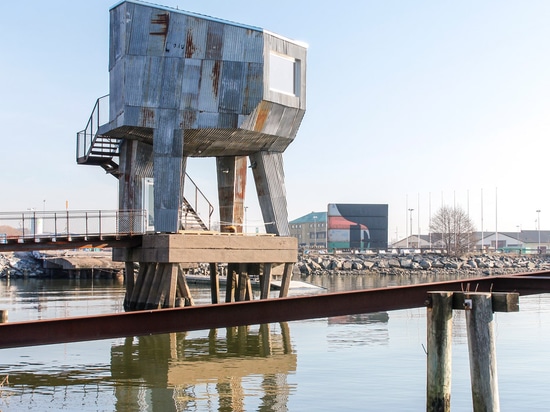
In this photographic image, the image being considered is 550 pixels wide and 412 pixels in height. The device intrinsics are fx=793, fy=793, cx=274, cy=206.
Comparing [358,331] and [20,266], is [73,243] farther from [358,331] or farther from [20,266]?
[20,266]

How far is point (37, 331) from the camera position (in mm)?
11883

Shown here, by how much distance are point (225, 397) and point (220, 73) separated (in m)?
20.1

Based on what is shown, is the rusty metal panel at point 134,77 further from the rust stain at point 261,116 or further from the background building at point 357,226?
the background building at point 357,226

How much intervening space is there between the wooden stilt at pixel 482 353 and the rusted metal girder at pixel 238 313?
52.3 inches

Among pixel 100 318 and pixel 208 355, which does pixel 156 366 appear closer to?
pixel 208 355

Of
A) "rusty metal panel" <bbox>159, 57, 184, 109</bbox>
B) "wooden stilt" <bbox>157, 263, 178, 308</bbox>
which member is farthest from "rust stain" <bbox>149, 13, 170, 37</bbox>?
"wooden stilt" <bbox>157, 263, 178, 308</bbox>

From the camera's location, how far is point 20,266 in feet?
263

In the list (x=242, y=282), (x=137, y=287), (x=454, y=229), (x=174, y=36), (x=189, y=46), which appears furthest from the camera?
(x=454, y=229)

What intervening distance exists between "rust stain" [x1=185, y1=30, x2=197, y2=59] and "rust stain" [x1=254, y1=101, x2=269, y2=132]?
148 inches

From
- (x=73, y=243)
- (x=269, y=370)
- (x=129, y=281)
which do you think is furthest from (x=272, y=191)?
(x=269, y=370)

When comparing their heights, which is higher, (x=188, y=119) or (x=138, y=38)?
(x=138, y=38)

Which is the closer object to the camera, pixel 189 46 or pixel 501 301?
pixel 501 301

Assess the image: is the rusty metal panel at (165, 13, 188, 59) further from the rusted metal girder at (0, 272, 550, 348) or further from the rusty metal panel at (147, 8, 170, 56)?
the rusted metal girder at (0, 272, 550, 348)

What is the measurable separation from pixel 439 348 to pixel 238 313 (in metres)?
3.28
